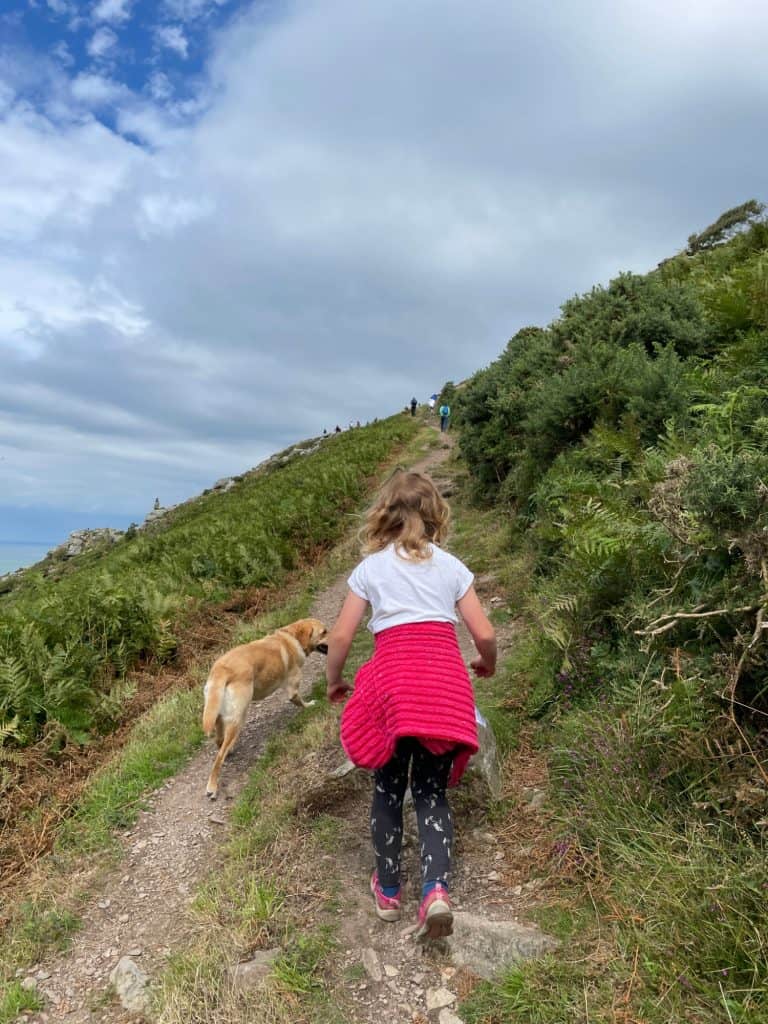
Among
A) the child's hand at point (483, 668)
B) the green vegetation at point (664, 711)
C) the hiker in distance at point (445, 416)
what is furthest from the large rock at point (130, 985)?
the hiker in distance at point (445, 416)

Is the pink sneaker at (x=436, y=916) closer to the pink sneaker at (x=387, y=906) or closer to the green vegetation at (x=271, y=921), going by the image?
Answer: the pink sneaker at (x=387, y=906)

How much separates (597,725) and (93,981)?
3.34 m

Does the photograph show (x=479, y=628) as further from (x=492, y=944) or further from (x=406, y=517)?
(x=492, y=944)

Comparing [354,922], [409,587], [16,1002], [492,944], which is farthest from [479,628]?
[16,1002]

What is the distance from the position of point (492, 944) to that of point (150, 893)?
259 centimetres

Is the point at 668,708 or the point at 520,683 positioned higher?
the point at 668,708

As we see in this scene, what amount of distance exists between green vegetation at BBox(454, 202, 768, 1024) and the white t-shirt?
1094mm

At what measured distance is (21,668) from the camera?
7.41m

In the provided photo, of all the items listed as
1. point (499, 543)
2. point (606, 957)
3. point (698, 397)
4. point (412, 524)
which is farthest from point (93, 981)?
point (499, 543)

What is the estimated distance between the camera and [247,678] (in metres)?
5.70

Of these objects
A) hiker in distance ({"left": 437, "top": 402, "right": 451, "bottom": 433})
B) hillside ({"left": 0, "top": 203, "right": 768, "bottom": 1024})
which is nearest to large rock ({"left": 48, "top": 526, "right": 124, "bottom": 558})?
hiker in distance ({"left": 437, "top": 402, "right": 451, "bottom": 433})

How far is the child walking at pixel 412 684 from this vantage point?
3.19 m

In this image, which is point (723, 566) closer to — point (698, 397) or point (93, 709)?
point (698, 397)

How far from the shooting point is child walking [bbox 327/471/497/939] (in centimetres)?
319
